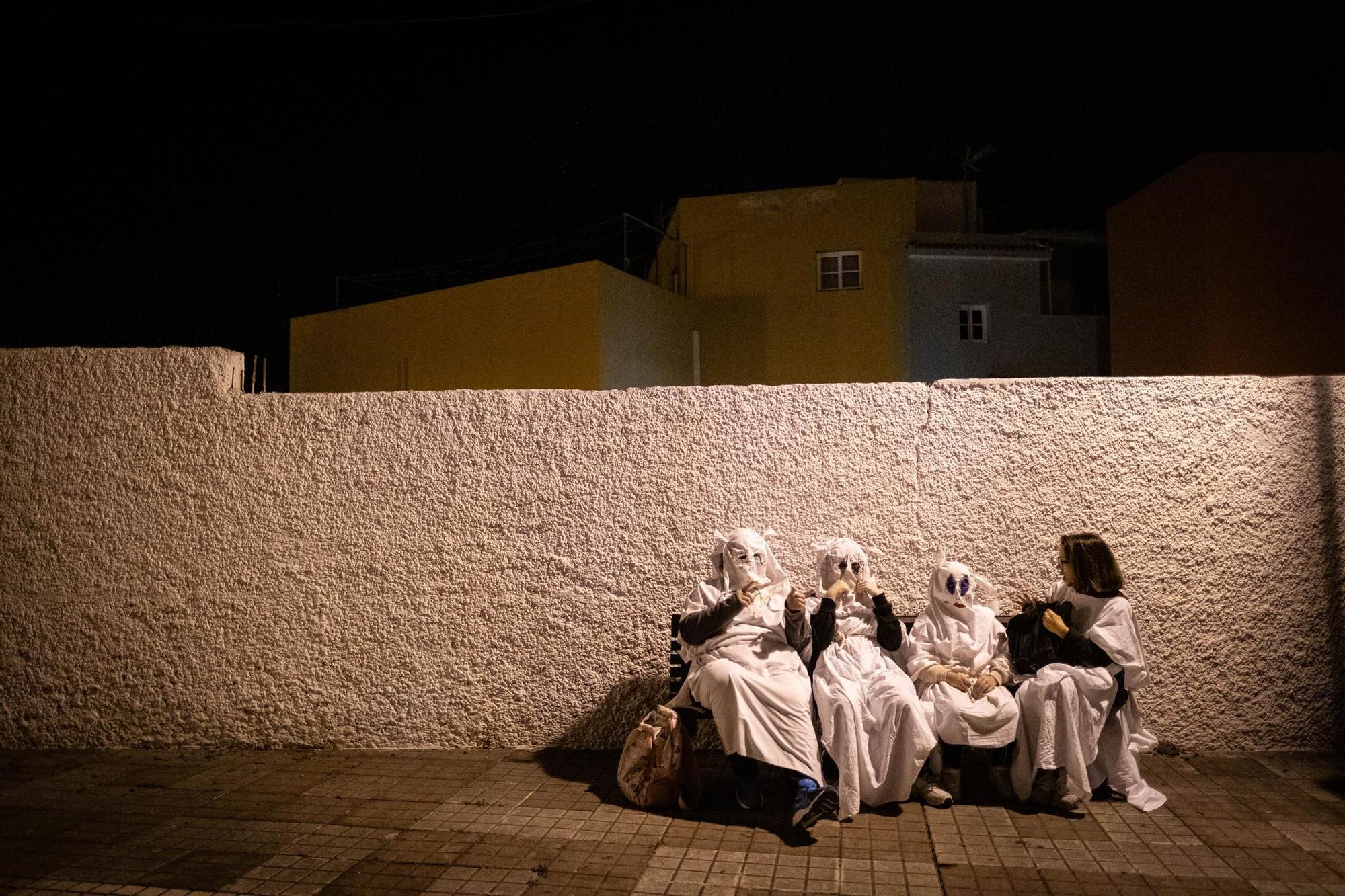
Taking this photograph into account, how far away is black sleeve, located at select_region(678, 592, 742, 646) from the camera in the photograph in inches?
181

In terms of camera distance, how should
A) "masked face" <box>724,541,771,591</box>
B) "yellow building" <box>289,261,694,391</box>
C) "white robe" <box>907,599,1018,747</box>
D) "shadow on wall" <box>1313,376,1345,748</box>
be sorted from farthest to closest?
"yellow building" <box>289,261,694,391</box> < "shadow on wall" <box>1313,376,1345,748</box> < "masked face" <box>724,541,771,591</box> < "white robe" <box>907,599,1018,747</box>

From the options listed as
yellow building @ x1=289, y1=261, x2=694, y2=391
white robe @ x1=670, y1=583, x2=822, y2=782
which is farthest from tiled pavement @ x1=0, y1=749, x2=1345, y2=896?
yellow building @ x1=289, y1=261, x2=694, y2=391

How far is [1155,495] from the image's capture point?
209 inches

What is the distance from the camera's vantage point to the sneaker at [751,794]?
4.43 m

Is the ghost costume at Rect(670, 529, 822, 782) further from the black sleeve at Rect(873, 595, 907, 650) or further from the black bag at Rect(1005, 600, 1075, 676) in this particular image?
the black bag at Rect(1005, 600, 1075, 676)

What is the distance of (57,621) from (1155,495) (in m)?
6.25

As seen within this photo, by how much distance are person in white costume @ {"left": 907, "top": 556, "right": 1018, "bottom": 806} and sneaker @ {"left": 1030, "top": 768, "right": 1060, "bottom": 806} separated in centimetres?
13

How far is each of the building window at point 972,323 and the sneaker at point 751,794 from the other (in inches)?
654

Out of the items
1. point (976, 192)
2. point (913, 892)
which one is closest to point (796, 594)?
point (913, 892)

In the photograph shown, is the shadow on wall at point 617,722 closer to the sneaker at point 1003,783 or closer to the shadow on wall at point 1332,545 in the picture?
the sneaker at point 1003,783

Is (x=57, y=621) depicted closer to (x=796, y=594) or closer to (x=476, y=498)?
(x=476, y=498)

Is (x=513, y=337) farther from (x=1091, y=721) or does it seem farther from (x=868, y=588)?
(x=1091, y=721)

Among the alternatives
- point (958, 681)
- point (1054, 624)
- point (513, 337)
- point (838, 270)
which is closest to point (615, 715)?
point (958, 681)

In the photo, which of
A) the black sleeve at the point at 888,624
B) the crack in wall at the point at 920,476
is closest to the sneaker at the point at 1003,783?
the black sleeve at the point at 888,624
